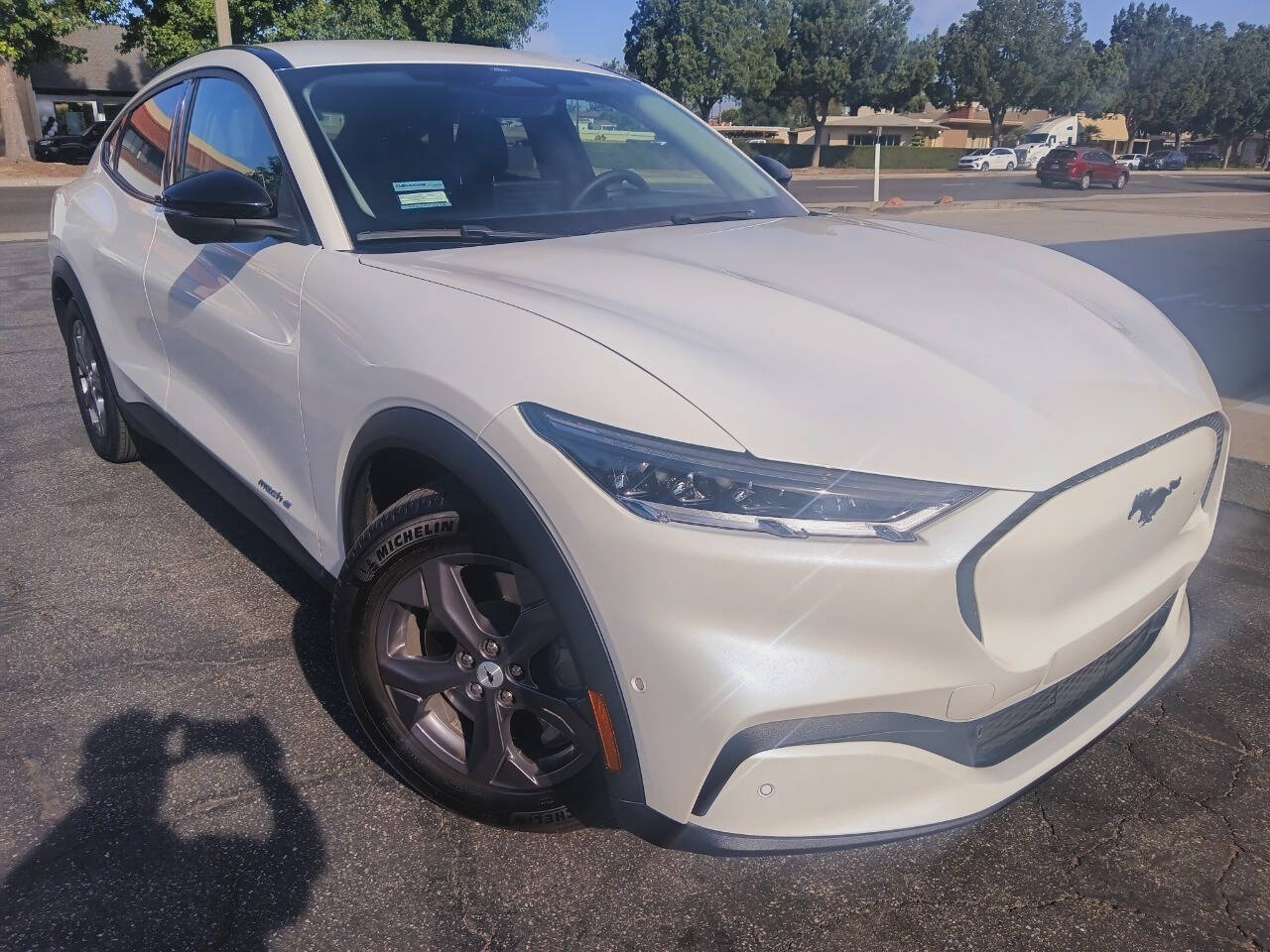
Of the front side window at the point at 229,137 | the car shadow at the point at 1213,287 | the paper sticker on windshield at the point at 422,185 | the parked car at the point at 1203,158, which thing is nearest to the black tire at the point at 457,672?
the paper sticker on windshield at the point at 422,185

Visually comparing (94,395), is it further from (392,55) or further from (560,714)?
(560,714)

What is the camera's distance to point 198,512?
4.09m

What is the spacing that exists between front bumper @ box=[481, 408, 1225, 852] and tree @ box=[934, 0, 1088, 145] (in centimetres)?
7024

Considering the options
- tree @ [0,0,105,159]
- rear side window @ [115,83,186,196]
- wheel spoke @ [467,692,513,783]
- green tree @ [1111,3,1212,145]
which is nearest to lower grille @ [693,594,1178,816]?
wheel spoke @ [467,692,513,783]

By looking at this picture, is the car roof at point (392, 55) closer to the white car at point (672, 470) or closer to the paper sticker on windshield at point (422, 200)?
the white car at point (672, 470)

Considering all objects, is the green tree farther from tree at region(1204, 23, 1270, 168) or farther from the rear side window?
the rear side window

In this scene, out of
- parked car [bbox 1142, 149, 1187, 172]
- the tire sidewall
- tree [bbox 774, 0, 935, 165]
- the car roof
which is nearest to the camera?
the car roof

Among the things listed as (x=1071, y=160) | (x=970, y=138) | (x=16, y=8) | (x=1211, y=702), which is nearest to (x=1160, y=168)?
Result: (x=970, y=138)

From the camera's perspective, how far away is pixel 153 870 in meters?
2.13

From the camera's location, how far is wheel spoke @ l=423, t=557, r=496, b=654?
6.81 ft

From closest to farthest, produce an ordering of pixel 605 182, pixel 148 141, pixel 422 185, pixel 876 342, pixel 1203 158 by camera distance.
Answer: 1. pixel 876 342
2. pixel 422 185
3. pixel 605 182
4. pixel 148 141
5. pixel 1203 158

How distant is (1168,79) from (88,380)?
88952 millimetres

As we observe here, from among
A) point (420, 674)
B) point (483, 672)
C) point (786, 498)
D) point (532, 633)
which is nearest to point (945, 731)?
point (786, 498)

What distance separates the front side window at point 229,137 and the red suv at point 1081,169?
36677mm
